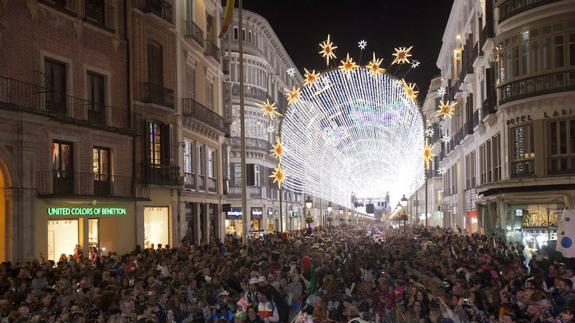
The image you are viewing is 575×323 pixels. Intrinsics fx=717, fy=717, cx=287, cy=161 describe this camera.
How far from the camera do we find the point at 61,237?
2634 centimetres

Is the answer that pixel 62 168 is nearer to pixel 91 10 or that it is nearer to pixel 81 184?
pixel 81 184

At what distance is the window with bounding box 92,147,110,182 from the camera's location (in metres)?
28.4

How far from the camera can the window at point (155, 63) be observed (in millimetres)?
32750

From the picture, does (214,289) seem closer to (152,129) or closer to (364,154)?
(152,129)

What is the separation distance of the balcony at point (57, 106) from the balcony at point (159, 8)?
4.84 metres

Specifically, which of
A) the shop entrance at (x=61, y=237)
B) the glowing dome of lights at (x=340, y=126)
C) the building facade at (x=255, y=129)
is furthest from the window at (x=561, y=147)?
the building facade at (x=255, y=129)

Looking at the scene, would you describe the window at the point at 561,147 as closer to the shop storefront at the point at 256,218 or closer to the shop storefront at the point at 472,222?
the shop storefront at the point at 472,222

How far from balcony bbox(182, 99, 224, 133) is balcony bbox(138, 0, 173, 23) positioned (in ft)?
14.6

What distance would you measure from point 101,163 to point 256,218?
3314cm

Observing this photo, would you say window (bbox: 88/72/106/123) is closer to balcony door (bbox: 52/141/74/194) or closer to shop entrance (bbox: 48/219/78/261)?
balcony door (bbox: 52/141/74/194)

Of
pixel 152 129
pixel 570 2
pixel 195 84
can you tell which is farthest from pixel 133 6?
pixel 570 2

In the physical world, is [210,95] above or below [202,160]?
above

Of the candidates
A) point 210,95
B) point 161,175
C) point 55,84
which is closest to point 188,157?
point 161,175

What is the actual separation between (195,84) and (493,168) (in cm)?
1633
